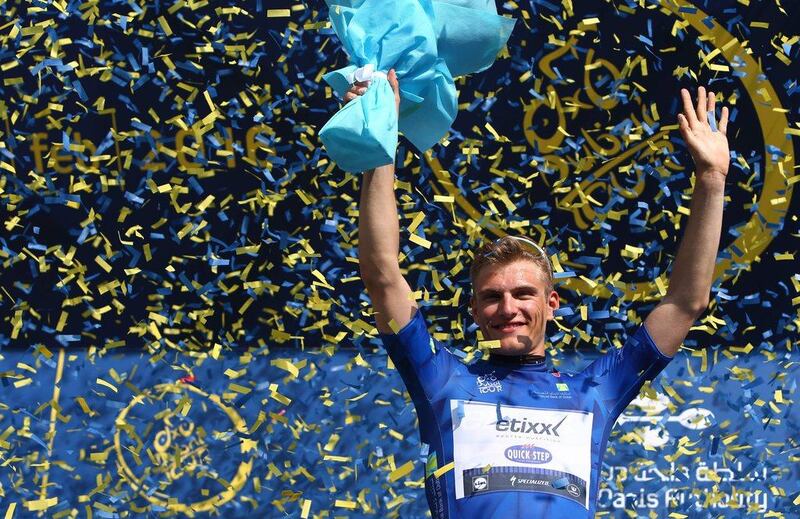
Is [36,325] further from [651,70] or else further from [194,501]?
[651,70]

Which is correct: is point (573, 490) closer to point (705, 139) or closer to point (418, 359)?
point (418, 359)

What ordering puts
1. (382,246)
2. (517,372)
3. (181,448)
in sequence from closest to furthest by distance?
(382,246)
(517,372)
(181,448)

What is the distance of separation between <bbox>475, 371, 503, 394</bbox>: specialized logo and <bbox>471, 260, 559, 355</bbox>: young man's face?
8cm

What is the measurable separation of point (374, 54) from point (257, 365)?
66.2 inches

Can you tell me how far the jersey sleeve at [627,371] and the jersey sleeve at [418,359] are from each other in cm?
43

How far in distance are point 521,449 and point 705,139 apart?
95 cm

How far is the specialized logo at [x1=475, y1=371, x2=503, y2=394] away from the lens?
281cm

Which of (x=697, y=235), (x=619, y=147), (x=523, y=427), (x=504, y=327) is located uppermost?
(x=619, y=147)

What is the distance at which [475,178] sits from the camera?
13.6 feet

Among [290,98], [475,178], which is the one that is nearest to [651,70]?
[475,178]

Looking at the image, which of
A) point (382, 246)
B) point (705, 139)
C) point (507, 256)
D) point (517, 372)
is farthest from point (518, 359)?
point (705, 139)

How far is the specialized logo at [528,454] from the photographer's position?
2.73 m

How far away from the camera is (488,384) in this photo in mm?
2826

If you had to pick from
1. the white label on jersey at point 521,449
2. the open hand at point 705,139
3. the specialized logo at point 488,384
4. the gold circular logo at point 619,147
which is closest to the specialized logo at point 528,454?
the white label on jersey at point 521,449
